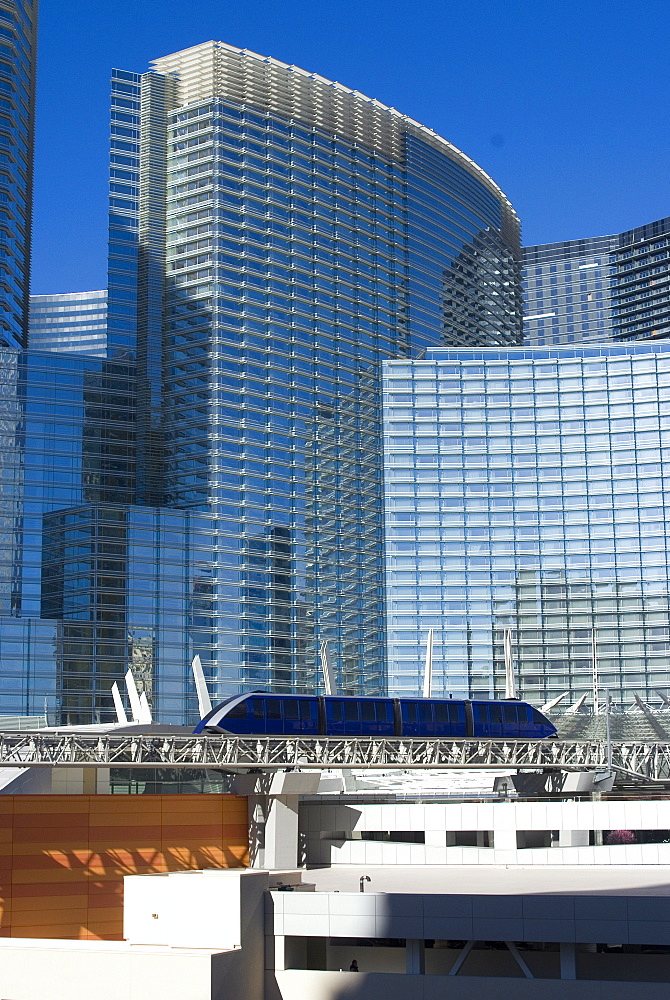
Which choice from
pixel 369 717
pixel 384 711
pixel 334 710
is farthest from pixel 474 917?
pixel 384 711

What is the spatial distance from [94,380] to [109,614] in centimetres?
2830

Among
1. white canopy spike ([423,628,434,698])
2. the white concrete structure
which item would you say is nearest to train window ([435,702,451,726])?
the white concrete structure

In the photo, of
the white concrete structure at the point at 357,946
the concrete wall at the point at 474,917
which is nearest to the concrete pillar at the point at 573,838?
the white concrete structure at the point at 357,946

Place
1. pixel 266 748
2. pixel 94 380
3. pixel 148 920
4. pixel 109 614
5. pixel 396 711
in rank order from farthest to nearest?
pixel 94 380 < pixel 109 614 < pixel 396 711 < pixel 266 748 < pixel 148 920

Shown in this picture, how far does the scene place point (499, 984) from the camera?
41.9 m

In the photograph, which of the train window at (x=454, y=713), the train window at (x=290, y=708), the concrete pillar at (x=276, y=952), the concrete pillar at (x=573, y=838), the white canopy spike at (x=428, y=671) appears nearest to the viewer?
the concrete pillar at (x=276, y=952)

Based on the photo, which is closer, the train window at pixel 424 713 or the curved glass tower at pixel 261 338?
the train window at pixel 424 713

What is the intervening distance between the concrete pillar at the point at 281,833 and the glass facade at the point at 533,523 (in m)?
91.8

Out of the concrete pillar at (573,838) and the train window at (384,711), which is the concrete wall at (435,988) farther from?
the train window at (384,711)

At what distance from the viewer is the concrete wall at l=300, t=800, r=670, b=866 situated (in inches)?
2502

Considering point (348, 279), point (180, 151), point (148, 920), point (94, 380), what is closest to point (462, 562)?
point (348, 279)

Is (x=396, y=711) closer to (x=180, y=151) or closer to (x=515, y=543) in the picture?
(x=515, y=543)

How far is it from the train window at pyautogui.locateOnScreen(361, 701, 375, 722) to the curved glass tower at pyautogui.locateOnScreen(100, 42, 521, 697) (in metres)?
68.6

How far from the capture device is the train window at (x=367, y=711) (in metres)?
69.4
